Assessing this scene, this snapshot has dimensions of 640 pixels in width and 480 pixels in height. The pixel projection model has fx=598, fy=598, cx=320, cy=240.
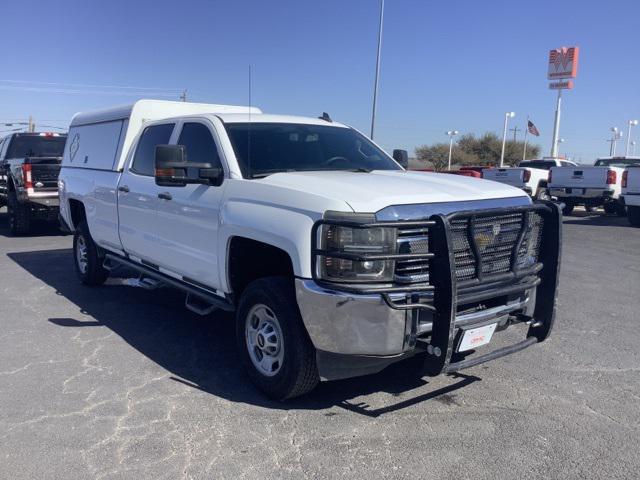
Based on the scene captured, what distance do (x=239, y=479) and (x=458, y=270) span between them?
5.76ft

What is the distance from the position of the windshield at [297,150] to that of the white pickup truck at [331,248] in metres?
0.01

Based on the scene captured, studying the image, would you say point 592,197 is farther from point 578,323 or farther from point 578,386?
point 578,386

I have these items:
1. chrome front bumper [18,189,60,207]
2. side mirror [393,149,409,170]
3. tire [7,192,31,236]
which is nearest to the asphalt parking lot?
side mirror [393,149,409,170]

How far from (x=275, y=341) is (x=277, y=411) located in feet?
1.52

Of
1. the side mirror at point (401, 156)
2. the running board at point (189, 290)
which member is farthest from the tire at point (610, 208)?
the running board at point (189, 290)

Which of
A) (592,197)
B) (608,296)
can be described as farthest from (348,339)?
(592,197)

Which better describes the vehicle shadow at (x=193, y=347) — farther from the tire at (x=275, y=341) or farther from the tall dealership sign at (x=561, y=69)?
the tall dealership sign at (x=561, y=69)

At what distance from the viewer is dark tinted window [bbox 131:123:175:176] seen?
570 cm

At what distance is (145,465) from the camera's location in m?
3.29

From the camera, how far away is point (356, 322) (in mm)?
3469

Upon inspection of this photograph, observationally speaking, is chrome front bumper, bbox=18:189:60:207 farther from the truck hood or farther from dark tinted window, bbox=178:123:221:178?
the truck hood

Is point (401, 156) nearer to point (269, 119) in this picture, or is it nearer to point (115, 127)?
point (269, 119)

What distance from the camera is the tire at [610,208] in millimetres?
19423

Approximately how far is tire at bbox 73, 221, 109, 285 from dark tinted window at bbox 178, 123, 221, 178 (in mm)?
2666
